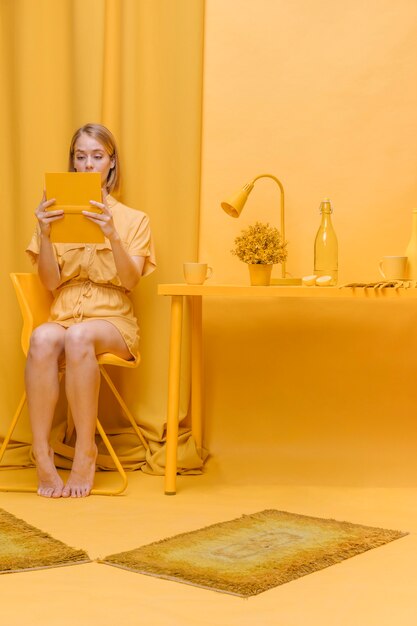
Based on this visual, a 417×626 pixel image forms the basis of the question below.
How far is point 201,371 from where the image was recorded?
322 cm

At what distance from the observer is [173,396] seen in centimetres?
281

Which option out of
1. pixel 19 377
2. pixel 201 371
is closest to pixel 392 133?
pixel 201 371

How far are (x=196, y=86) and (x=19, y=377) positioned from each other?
1.25m

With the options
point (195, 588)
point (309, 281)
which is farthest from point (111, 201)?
point (195, 588)

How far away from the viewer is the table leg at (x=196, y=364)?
320 cm

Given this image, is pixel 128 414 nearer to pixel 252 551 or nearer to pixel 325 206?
pixel 325 206

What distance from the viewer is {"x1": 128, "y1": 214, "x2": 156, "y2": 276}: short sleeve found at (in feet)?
9.95

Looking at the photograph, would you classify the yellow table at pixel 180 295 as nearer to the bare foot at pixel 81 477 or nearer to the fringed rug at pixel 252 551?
the bare foot at pixel 81 477

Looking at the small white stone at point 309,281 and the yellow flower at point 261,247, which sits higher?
the yellow flower at point 261,247

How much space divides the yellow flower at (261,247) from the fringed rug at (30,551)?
110 cm

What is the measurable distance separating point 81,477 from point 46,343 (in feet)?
1.43

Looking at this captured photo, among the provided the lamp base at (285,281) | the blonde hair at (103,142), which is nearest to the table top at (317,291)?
the lamp base at (285,281)

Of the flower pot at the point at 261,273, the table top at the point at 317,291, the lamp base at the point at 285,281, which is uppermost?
the flower pot at the point at 261,273

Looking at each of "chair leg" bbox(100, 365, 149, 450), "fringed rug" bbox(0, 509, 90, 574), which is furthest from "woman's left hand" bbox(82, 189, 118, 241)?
"fringed rug" bbox(0, 509, 90, 574)
